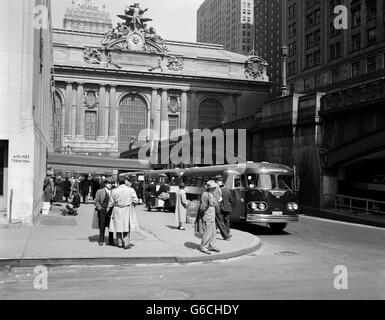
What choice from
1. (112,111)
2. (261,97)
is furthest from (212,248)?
(261,97)

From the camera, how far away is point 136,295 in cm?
805

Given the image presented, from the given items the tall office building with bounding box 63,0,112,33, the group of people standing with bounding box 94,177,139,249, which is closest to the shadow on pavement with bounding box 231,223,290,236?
the group of people standing with bounding box 94,177,139,249

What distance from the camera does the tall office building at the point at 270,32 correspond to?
150125mm

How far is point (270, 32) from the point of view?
15788 cm

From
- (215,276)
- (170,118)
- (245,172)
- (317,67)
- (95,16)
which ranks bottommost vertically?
(215,276)

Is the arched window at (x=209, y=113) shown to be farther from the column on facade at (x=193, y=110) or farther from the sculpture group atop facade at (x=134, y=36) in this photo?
the sculpture group atop facade at (x=134, y=36)

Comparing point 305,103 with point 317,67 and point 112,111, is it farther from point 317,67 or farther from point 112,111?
point 112,111

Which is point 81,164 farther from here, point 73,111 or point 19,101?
point 73,111

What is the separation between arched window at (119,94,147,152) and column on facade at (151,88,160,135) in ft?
6.44

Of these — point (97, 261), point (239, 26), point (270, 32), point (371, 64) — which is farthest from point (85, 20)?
point (97, 261)

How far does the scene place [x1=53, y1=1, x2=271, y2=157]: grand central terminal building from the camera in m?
91.2

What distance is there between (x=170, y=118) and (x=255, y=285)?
90.4m

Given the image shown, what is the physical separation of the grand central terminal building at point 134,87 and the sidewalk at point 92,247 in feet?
229

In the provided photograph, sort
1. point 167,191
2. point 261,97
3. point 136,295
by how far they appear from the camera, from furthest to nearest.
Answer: point 261,97, point 167,191, point 136,295
